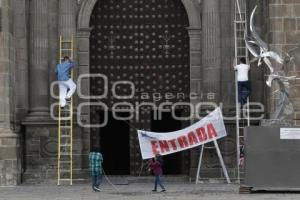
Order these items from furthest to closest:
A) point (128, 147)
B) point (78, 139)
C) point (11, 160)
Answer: point (128, 147)
point (78, 139)
point (11, 160)

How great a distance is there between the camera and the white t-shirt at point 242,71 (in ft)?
96.5

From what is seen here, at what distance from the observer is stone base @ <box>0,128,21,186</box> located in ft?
93.1

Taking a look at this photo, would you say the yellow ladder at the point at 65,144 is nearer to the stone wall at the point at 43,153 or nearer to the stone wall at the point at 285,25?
the stone wall at the point at 43,153

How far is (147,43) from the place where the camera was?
3172 cm

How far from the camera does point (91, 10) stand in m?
31.1

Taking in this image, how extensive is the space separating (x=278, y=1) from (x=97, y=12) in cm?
670

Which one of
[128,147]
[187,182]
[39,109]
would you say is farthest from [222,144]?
[39,109]

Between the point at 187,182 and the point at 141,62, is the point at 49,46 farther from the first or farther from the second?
the point at 187,182

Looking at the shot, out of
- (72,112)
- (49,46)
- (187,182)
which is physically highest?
(49,46)

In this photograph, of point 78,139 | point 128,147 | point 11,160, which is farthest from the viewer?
point 128,147

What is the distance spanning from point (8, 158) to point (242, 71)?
27.3 feet

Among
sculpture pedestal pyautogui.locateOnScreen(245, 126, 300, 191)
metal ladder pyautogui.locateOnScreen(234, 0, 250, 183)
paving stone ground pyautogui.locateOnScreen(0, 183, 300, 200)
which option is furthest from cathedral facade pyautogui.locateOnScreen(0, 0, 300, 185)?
sculpture pedestal pyautogui.locateOnScreen(245, 126, 300, 191)

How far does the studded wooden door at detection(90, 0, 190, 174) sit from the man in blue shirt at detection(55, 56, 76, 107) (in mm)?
1863

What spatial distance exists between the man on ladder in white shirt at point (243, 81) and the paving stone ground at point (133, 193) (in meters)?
3.10
